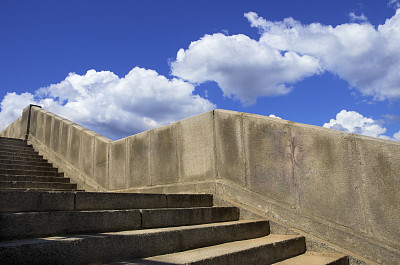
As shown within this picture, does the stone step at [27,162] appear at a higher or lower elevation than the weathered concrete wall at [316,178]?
higher

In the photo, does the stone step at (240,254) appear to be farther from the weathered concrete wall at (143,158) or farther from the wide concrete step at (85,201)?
the weathered concrete wall at (143,158)

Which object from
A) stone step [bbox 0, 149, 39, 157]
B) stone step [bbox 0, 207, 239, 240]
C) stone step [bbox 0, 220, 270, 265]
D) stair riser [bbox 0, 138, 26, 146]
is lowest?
stone step [bbox 0, 220, 270, 265]

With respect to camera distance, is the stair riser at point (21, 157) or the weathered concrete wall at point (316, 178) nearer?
the weathered concrete wall at point (316, 178)

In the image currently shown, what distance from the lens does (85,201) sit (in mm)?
2812

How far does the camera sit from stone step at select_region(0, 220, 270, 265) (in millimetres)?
1781

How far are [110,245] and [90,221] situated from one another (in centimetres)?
36

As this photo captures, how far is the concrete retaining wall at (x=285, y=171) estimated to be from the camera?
3.10m

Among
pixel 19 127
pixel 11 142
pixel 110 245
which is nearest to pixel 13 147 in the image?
pixel 11 142

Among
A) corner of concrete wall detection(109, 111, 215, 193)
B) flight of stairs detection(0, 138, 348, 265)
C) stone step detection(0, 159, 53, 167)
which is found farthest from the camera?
stone step detection(0, 159, 53, 167)

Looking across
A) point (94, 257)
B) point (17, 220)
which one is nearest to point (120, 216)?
point (94, 257)

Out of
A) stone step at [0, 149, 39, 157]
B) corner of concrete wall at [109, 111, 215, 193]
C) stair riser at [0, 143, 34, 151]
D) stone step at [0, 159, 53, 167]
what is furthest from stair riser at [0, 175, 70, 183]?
stair riser at [0, 143, 34, 151]

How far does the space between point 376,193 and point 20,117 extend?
12019 millimetres

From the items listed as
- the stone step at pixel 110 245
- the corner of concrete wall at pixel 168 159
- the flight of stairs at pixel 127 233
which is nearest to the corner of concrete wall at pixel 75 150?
the corner of concrete wall at pixel 168 159

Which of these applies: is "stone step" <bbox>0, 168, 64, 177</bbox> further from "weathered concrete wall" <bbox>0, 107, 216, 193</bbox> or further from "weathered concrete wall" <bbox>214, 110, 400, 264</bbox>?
"weathered concrete wall" <bbox>214, 110, 400, 264</bbox>
